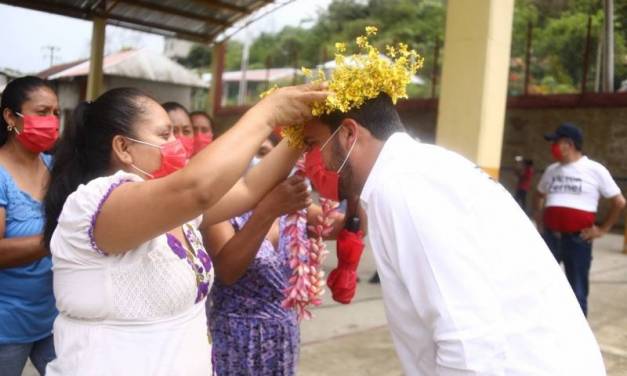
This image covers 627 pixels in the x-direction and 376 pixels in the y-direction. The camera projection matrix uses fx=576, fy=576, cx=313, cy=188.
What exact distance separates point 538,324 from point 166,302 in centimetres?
93

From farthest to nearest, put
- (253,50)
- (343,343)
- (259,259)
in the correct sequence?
(253,50)
(343,343)
(259,259)

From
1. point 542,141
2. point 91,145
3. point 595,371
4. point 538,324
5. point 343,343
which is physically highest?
point 542,141

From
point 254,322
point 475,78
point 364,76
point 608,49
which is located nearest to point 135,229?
point 364,76

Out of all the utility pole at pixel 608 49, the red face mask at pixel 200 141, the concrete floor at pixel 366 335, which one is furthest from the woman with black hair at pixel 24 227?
the utility pole at pixel 608 49

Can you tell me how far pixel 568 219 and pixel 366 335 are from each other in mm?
2142

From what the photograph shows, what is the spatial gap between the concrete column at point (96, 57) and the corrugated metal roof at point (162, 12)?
0.72 ft

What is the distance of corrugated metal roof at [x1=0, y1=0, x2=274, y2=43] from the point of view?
31.3 feet

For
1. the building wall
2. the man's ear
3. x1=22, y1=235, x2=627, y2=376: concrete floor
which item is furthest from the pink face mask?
the building wall

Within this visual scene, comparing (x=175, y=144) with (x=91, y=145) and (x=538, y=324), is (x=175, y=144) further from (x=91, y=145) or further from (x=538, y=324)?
(x=538, y=324)

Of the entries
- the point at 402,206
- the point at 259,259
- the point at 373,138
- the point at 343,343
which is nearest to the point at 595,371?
the point at 402,206

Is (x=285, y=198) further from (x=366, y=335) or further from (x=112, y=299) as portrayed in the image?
(x=366, y=335)

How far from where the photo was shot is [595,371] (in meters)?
1.38

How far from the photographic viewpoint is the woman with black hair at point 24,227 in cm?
217

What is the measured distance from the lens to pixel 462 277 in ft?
4.00
